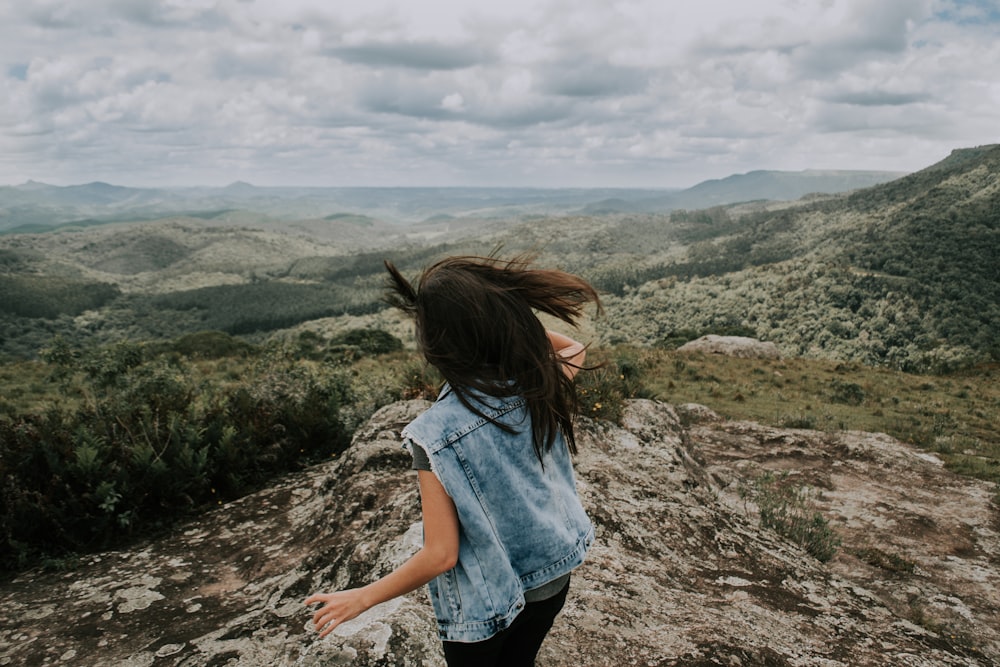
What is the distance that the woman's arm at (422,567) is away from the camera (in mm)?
1373

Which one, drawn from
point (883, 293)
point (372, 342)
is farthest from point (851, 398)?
point (883, 293)

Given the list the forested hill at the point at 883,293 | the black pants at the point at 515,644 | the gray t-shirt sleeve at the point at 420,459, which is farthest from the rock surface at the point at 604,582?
the forested hill at the point at 883,293

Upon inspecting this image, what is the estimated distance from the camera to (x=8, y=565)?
14.0 feet

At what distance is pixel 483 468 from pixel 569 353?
2.02 feet

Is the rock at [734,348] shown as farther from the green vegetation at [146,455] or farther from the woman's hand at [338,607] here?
the woman's hand at [338,607]

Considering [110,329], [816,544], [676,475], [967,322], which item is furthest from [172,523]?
[110,329]

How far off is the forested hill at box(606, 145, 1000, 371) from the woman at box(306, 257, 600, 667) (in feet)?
96.0

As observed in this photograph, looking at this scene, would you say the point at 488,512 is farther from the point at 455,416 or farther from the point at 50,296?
the point at 50,296

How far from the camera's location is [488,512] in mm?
1490

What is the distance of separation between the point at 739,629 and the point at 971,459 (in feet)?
30.7

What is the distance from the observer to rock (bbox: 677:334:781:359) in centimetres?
2458

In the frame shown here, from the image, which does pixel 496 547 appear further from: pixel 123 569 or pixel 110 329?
pixel 110 329

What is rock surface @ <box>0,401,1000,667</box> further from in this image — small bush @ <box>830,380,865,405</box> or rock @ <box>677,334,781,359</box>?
rock @ <box>677,334,781,359</box>

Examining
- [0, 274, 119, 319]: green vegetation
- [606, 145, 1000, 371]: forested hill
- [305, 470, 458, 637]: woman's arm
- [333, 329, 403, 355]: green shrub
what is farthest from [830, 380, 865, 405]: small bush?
[0, 274, 119, 319]: green vegetation
